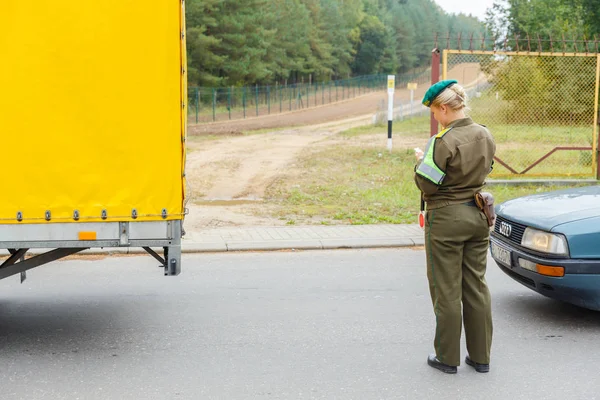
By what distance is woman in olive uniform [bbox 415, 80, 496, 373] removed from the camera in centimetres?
445

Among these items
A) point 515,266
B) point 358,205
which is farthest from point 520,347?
point 358,205

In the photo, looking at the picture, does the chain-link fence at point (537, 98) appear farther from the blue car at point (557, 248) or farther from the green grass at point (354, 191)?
the blue car at point (557, 248)

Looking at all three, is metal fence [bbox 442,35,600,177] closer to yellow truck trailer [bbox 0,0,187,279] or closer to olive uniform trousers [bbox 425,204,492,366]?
olive uniform trousers [bbox 425,204,492,366]

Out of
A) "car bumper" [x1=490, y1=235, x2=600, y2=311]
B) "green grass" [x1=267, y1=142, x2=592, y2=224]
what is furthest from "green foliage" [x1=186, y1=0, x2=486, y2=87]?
"car bumper" [x1=490, y1=235, x2=600, y2=311]

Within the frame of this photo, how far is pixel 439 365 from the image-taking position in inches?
189

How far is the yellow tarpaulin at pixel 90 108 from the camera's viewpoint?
15.5ft

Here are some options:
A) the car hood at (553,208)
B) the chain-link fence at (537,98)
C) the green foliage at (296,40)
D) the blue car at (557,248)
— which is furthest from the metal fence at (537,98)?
the blue car at (557,248)

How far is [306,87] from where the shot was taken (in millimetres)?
58281

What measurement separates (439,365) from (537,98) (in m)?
9.59

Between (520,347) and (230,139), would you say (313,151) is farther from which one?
(520,347)

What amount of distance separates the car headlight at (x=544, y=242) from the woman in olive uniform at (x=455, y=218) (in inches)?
41.0

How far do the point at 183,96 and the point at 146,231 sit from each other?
0.93 meters

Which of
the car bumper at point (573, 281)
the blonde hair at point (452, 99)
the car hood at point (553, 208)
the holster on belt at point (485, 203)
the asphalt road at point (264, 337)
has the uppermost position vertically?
the blonde hair at point (452, 99)

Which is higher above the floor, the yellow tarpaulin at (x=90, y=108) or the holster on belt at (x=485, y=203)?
the yellow tarpaulin at (x=90, y=108)
